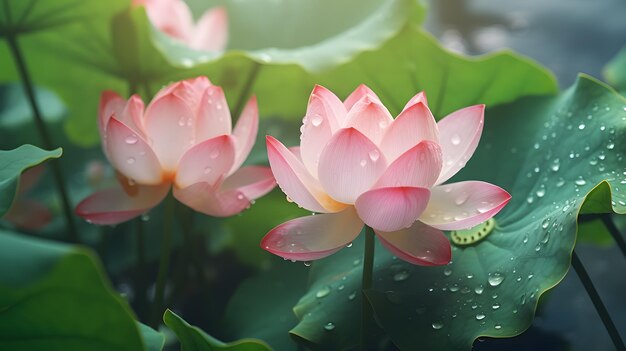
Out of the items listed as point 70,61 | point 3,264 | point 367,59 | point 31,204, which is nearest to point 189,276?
point 31,204

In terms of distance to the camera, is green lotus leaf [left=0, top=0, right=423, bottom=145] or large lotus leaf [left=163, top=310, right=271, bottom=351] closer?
large lotus leaf [left=163, top=310, right=271, bottom=351]

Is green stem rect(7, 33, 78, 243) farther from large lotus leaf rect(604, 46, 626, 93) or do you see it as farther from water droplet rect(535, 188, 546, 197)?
large lotus leaf rect(604, 46, 626, 93)

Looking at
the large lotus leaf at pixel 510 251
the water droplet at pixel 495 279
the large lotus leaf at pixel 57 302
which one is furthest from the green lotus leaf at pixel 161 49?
the large lotus leaf at pixel 57 302

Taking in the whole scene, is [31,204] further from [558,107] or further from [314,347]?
[558,107]

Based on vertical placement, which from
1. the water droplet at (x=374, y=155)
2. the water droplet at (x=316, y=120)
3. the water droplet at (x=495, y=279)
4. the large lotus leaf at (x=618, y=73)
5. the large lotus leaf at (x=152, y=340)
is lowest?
the large lotus leaf at (x=618, y=73)

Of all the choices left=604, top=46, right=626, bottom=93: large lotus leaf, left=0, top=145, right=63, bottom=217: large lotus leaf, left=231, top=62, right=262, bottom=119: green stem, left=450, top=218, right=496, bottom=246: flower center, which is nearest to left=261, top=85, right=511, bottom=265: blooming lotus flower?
left=450, top=218, right=496, bottom=246: flower center

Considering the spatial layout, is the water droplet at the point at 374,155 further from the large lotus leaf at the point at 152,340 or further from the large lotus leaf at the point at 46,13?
the large lotus leaf at the point at 46,13
